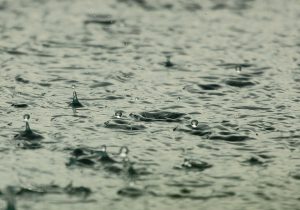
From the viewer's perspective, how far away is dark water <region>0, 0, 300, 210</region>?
5090 millimetres

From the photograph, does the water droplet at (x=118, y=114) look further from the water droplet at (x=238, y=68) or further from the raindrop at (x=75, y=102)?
the water droplet at (x=238, y=68)

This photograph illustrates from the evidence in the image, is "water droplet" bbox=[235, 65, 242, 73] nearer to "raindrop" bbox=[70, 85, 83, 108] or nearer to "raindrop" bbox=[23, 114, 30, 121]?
"raindrop" bbox=[70, 85, 83, 108]

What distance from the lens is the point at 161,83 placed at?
7.82 m

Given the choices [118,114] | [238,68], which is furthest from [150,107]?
[238,68]

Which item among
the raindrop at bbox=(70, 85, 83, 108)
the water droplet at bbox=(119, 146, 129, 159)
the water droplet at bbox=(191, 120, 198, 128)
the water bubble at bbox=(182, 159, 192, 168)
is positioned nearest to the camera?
the water bubble at bbox=(182, 159, 192, 168)

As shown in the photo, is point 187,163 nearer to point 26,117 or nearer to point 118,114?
point 118,114

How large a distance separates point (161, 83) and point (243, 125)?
155 centimetres

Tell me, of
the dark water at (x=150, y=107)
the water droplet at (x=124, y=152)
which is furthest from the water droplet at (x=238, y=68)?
the water droplet at (x=124, y=152)

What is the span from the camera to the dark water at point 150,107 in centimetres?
509

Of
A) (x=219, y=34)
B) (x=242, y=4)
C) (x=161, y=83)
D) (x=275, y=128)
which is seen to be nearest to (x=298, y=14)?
(x=242, y=4)

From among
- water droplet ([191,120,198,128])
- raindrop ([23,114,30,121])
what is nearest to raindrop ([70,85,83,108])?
raindrop ([23,114,30,121])

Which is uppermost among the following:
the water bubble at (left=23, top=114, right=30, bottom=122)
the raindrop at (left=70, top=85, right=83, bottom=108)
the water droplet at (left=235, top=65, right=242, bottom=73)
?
the water droplet at (left=235, top=65, right=242, bottom=73)

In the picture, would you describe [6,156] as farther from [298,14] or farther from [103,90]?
[298,14]

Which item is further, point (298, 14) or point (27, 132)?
point (298, 14)
